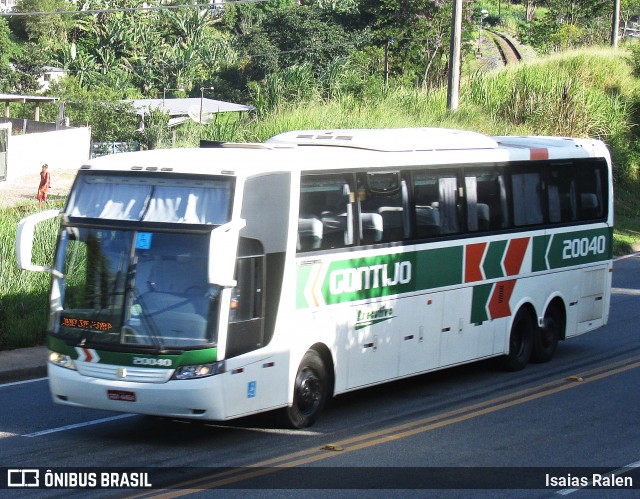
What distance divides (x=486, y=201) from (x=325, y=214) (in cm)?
364

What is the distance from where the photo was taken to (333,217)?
37.0 feet

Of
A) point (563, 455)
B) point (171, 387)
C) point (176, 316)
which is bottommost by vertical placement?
point (563, 455)

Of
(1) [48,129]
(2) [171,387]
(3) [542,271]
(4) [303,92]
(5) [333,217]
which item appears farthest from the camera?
(1) [48,129]

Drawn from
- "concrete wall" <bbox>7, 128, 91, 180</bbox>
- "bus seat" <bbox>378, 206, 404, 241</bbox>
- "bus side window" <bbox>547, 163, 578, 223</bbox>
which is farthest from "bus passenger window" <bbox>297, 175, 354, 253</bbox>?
"concrete wall" <bbox>7, 128, 91, 180</bbox>

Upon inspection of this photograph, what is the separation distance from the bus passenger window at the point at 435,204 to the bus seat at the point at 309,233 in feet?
6.75

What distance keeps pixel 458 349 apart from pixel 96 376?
5.32 meters

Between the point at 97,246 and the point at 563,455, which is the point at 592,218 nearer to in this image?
the point at 563,455

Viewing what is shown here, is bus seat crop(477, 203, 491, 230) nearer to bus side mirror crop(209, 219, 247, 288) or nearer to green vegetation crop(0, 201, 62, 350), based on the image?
bus side mirror crop(209, 219, 247, 288)

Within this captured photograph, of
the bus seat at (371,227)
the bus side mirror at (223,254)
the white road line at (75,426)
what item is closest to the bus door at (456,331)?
the bus seat at (371,227)

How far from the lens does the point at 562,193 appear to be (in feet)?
51.6

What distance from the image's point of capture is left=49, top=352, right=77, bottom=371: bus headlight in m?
10.1

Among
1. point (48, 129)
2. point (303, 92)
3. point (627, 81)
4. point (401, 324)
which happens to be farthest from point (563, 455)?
point (48, 129)

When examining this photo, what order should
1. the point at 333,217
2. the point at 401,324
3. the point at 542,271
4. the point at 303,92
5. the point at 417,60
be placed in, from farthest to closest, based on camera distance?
the point at 417,60 < the point at 303,92 < the point at 542,271 < the point at 401,324 < the point at 333,217

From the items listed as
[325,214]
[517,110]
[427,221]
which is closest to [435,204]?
[427,221]
